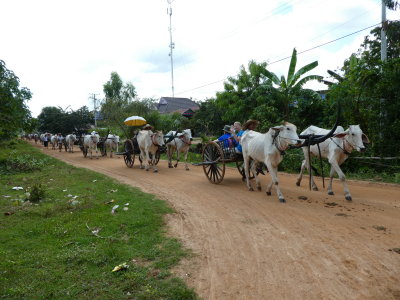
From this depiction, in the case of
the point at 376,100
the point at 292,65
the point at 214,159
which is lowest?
the point at 214,159

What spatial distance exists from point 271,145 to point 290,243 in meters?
3.28

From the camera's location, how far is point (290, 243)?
4680mm

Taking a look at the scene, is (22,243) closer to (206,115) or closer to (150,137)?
(150,137)

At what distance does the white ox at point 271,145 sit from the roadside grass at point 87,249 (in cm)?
274

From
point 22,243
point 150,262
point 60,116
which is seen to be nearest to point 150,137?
point 22,243

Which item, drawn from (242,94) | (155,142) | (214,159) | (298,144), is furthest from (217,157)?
(242,94)

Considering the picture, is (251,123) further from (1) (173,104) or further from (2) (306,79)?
(1) (173,104)

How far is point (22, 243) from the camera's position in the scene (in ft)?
16.6

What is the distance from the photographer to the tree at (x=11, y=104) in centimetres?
1581

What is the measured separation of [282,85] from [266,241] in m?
12.6

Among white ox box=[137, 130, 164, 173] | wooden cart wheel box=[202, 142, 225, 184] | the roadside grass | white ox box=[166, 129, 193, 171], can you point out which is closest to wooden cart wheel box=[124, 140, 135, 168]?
white ox box=[137, 130, 164, 173]

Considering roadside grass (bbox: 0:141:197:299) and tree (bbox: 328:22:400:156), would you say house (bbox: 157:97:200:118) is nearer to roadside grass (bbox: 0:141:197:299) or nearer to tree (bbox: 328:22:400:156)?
tree (bbox: 328:22:400:156)

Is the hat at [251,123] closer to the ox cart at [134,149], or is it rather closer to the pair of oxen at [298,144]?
the pair of oxen at [298,144]

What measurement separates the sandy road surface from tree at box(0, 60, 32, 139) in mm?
12141
